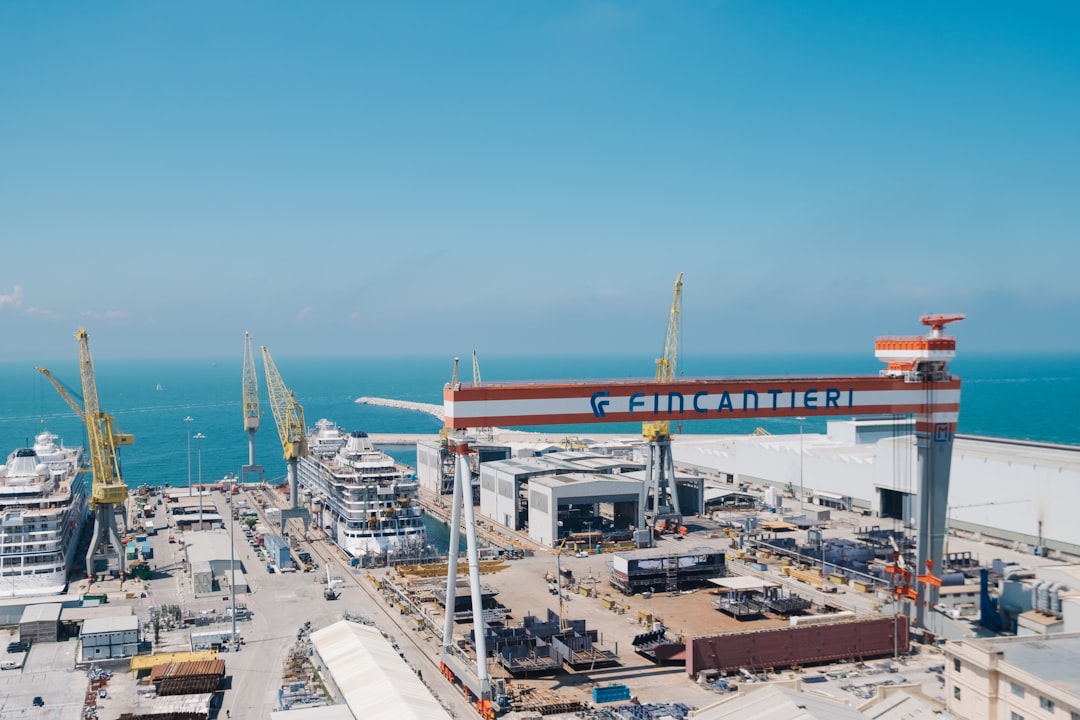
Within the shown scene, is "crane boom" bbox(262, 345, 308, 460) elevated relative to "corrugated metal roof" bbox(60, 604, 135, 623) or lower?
elevated

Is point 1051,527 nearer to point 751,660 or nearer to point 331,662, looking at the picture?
point 751,660

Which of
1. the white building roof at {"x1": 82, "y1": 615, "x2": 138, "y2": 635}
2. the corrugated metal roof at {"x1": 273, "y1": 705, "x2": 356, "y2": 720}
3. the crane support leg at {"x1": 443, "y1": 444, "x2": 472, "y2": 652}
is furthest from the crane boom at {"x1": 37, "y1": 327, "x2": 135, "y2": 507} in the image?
the corrugated metal roof at {"x1": 273, "y1": 705, "x2": 356, "y2": 720}

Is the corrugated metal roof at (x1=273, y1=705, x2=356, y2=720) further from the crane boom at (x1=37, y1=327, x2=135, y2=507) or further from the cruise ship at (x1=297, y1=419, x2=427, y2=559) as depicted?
the crane boom at (x1=37, y1=327, x2=135, y2=507)

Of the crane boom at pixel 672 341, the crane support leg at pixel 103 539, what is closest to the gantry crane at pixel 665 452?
the crane boom at pixel 672 341

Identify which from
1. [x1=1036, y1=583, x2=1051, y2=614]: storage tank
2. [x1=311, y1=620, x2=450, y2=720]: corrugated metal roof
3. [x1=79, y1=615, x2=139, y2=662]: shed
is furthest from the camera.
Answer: [x1=1036, y1=583, x2=1051, y2=614]: storage tank

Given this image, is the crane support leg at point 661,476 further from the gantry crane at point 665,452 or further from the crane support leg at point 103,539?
the crane support leg at point 103,539

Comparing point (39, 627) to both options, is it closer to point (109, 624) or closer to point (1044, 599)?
point (109, 624)

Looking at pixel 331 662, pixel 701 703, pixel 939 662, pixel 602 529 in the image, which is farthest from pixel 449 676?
pixel 602 529
